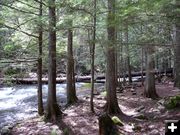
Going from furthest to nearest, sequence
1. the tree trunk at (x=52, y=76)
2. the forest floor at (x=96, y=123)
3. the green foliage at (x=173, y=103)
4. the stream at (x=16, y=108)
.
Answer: the stream at (x=16, y=108) → the tree trunk at (x=52, y=76) → the green foliage at (x=173, y=103) → the forest floor at (x=96, y=123)

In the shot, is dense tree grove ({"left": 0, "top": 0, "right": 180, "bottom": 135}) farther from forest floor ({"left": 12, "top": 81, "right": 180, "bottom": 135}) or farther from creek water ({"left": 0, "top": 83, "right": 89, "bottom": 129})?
creek water ({"left": 0, "top": 83, "right": 89, "bottom": 129})

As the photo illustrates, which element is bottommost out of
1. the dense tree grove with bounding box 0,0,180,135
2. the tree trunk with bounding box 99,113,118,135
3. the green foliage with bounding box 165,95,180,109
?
the tree trunk with bounding box 99,113,118,135

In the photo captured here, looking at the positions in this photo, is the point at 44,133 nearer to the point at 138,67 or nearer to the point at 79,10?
the point at 79,10

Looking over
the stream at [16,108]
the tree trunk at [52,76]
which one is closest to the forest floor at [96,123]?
the tree trunk at [52,76]

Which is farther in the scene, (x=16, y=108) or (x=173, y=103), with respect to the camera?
(x=16, y=108)

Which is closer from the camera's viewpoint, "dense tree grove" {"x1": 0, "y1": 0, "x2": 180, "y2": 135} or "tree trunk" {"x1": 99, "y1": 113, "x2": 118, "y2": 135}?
"dense tree grove" {"x1": 0, "y1": 0, "x2": 180, "y2": 135}


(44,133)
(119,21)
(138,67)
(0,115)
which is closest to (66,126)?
(44,133)

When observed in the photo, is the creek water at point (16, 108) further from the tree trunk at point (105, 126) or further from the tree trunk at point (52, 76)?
the tree trunk at point (105, 126)

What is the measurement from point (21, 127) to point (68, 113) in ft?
7.26

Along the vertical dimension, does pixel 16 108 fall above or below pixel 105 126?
below

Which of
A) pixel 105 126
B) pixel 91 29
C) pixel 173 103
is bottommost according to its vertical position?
pixel 105 126

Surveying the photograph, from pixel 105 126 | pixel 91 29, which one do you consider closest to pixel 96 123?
pixel 105 126

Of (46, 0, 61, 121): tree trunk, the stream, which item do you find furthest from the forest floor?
the stream

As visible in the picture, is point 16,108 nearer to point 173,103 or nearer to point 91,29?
point 91,29
